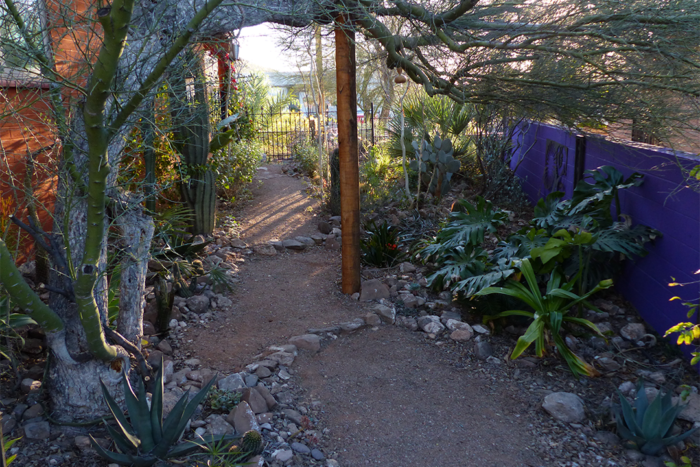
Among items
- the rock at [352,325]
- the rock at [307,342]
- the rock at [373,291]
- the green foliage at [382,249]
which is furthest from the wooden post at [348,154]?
the rock at [307,342]

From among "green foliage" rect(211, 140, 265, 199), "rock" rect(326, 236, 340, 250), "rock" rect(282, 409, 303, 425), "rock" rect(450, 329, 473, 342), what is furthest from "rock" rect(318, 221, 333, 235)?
"rock" rect(282, 409, 303, 425)

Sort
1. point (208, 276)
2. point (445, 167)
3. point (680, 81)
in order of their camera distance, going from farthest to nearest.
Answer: point (445, 167)
point (208, 276)
point (680, 81)

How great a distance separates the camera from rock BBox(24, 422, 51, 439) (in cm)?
279

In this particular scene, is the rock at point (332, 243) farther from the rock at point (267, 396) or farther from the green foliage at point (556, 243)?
the rock at point (267, 396)

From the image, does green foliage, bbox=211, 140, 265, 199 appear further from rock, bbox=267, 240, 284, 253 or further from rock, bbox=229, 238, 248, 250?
rock, bbox=267, 240, 284, 253

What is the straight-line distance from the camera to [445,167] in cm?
765

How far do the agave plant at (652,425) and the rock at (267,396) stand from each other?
2.11 m

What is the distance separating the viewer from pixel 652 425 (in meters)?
2.88

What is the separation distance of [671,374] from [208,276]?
4147 millimetres

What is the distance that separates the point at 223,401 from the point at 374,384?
45.2 inches

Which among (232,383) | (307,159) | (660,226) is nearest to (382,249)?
(660,226)

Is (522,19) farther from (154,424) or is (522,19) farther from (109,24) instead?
(154,424)

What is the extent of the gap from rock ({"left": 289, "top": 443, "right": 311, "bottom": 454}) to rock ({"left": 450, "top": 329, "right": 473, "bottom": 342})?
1.84 meters

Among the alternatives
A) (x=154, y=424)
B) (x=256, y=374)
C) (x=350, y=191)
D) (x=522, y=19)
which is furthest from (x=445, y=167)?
(x=154, y=424)
